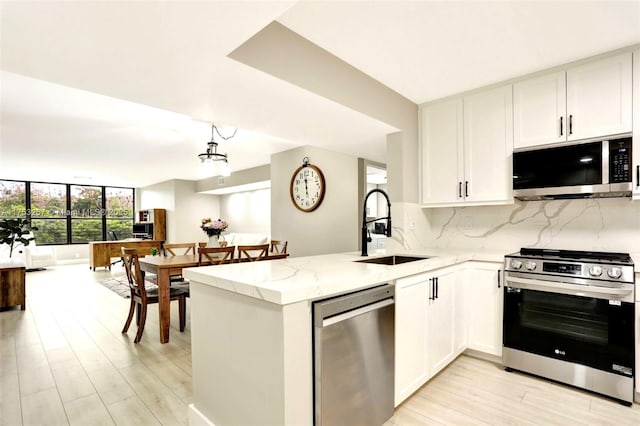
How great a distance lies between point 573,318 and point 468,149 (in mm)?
1543

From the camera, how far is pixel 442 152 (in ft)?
10.0

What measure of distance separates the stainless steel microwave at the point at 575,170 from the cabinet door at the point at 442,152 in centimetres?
50

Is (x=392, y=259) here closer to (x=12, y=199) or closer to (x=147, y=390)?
(x=147, y=390)

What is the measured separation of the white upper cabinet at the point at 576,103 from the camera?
2188 millimetres

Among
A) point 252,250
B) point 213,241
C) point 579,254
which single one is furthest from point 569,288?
point 213,241

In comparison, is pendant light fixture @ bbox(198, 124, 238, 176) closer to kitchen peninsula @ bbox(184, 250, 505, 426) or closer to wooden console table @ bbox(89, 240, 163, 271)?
kitchen peninsula @ bbox(184, 250, 505, 426)

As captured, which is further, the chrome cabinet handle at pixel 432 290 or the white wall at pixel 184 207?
the white wall at pixel 184 207

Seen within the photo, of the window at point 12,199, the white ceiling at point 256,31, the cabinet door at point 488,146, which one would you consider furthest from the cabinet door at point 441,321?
the window at point 12,199

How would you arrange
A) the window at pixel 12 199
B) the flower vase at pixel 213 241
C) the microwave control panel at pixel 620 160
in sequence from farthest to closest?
1. the window at pixel 12 199
2. the flower vase at pixel 213 241
3. the microwave control panel at pixel 620 160

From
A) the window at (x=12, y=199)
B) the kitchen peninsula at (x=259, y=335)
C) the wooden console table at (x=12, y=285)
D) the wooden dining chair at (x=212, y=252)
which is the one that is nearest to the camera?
the kitchen peninsula at (x=259, y=335)

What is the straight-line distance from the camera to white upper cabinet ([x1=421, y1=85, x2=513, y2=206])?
106 inches

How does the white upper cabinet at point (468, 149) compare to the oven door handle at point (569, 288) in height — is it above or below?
above

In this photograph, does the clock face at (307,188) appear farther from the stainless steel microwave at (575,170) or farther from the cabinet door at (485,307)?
the stainless steel microwave at (575,170)

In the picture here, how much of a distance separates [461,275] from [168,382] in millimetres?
2478
